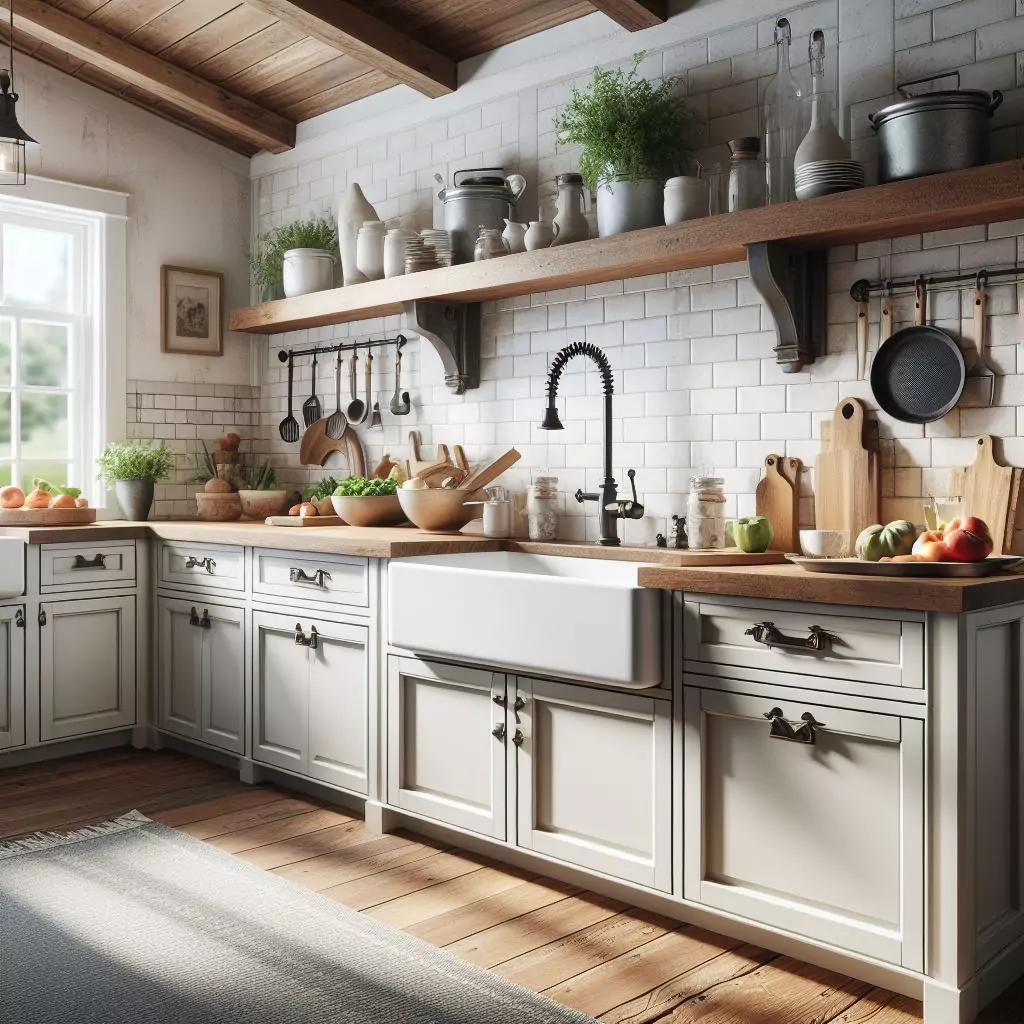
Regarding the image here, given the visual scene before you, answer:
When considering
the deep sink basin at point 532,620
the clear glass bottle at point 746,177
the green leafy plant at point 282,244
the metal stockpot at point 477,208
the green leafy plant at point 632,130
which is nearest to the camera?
the deep sink basin at point 532,620

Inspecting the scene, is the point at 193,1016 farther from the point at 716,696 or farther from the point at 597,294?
the point at 597,294

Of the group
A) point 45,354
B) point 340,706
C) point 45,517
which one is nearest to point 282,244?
point 45,354

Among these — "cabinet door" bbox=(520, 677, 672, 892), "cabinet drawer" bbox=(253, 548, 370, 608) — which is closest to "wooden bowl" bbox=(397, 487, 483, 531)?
"cabinet drawer" bbox=(253, 548, 370, 608)

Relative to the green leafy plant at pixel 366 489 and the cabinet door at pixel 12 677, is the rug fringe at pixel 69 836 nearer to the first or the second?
the cabinet door at pixel 12 677

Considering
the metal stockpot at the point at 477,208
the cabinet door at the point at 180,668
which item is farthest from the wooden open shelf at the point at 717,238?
the cabinet door at the point at 180,668

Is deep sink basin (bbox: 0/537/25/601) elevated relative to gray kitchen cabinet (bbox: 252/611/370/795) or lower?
elevated

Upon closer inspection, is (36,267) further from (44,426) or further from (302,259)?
(302,259)

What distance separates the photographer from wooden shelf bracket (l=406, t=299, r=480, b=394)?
413cm

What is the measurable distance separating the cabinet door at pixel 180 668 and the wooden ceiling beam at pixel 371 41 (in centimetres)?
219

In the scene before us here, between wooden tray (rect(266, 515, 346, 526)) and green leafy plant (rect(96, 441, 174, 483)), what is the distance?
0.72 m

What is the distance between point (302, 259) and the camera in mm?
4750

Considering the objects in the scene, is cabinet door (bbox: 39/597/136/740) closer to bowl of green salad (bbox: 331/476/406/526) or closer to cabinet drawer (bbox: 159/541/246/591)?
cabinet drawer (bbox: 159/541/246/591)

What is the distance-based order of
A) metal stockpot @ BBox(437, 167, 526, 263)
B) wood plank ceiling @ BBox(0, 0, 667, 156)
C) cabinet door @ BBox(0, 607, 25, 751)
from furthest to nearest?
cabinet door @ BBox(0, 607, 25, 751) < metal stockpot @ BBox(437, 167, 526, 263) < wood plank ceiling @ BBox(0, 0, 667, 156)

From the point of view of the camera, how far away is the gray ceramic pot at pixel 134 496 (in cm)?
479
